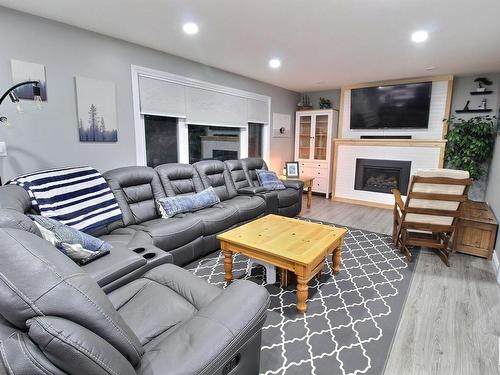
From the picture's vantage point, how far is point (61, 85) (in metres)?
2.71

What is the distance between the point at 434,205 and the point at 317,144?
3.45m

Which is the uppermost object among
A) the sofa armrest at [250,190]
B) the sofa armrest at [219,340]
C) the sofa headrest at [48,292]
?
the sofa headrest at [48,292]

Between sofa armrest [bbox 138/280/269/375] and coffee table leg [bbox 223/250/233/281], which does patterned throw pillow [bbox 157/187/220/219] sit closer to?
coffee table leg [bbox 223/250/233/281]

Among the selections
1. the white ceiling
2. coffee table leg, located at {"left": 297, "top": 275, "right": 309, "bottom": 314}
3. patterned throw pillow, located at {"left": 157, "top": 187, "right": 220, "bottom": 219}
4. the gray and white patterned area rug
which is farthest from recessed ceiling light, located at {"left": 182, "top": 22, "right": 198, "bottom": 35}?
coffee table leg, located at {"left": 297, "top": 275, "right": 309, "bottom": 314}

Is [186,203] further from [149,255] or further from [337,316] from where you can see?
[337,316]

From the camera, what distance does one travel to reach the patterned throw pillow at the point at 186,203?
3029 mm

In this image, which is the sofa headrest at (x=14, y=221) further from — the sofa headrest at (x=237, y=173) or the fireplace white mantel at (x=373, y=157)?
the fireplace white mantel at (x=373, y=157)

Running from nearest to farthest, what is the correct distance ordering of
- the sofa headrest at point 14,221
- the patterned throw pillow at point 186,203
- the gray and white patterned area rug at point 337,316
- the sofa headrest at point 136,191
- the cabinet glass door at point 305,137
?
1. the sofa headrest at point 14,221
2. the gray and white patterned area rug at point 337,316
3. the sofa headrest at point 136,191
4. the patterned throw pillow at point 186,203
5. the cabinet glass door at point 305,137

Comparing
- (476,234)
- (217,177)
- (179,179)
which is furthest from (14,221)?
(476,234)

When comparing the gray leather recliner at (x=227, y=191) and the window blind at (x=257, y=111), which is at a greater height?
the window blind at (x=257, y=111)

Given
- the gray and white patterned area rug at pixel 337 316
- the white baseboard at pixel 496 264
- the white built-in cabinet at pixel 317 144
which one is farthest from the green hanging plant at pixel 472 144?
the gray and white patterned area rug at pixel 337 316

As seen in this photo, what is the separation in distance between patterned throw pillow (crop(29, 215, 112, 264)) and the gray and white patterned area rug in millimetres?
1125

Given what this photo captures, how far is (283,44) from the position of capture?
3164mm

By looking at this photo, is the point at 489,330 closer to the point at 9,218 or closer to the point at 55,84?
the point at 9,218
